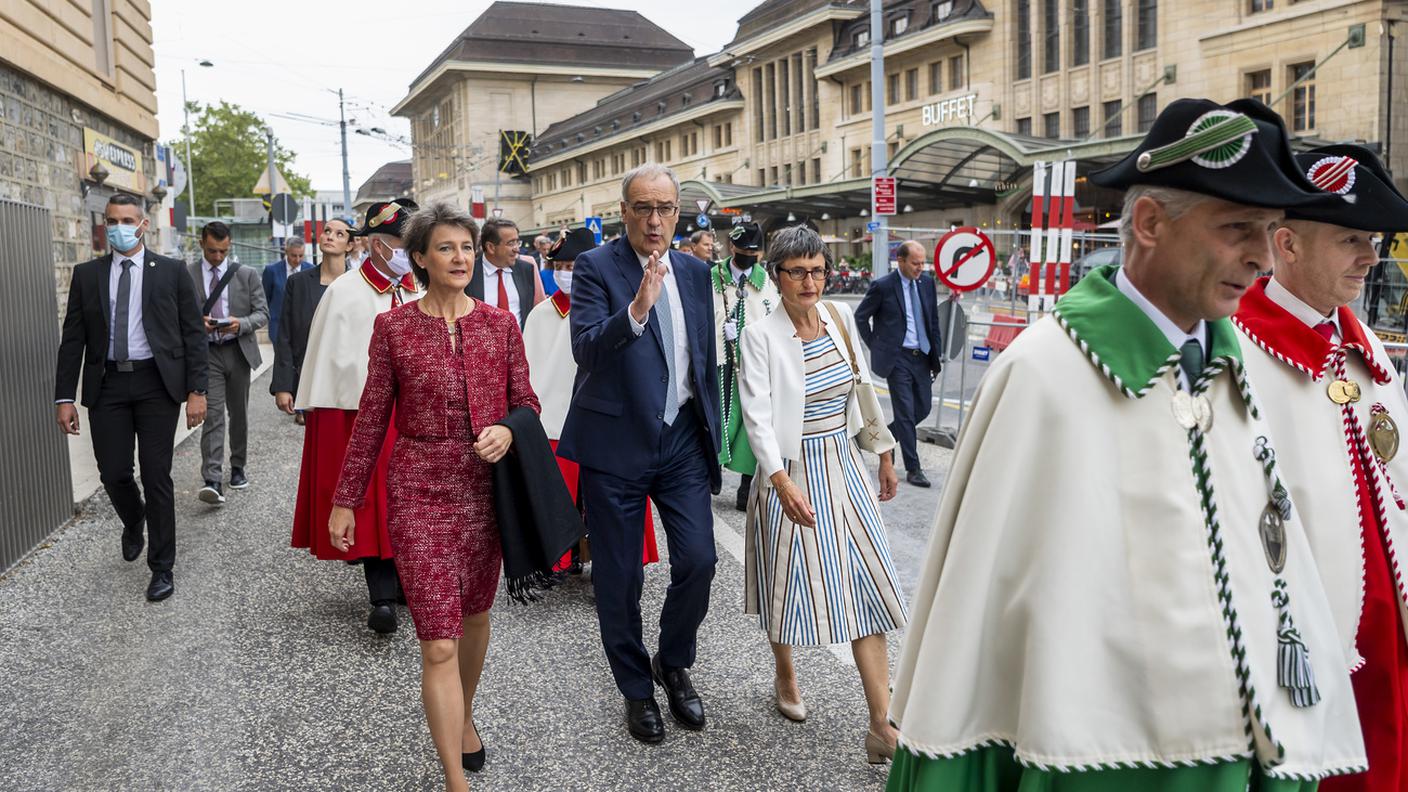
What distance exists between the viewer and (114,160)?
546 inches

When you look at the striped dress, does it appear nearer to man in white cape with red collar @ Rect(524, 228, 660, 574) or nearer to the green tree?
man in white cape with red collar @ Rect(524, 228, 660, 574)

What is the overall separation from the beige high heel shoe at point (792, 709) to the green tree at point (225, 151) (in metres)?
70.9

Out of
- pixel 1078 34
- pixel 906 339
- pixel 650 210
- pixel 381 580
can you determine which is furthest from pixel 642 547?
pixel 1078 34

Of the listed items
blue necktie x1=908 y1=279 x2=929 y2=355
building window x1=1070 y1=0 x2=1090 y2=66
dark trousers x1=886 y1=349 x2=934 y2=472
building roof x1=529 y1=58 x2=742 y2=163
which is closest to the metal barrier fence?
dark trousers x1=886 y1=349 x2=934 y2=472

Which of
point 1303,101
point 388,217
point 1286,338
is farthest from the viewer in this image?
point 1303,101

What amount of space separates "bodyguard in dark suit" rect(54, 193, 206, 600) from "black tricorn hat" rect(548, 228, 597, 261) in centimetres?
237

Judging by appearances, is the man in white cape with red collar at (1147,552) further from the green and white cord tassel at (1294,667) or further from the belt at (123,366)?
the belt at (123,366)

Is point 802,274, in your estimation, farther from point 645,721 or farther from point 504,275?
point 504,275

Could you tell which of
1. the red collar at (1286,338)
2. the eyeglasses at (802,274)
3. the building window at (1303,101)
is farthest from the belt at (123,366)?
the building window at (1303,101)

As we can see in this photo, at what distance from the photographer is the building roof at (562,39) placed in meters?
96.8

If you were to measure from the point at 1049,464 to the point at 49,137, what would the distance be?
11490 mm

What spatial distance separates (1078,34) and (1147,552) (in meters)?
41.4

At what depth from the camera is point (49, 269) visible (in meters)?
7.91

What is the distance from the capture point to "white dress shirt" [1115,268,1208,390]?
7.18 feet
